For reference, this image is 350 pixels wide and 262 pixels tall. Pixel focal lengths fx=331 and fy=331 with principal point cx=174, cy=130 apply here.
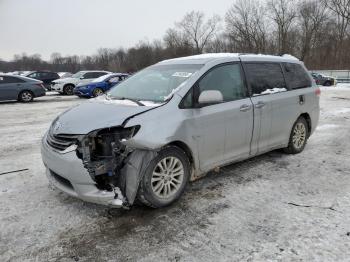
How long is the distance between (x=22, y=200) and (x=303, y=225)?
10.7 ft

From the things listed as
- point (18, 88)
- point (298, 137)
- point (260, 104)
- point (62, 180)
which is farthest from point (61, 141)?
point (18, 88)

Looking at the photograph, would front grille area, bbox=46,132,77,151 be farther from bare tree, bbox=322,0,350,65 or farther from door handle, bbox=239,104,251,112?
bare tree, bbox=322,0,350,65

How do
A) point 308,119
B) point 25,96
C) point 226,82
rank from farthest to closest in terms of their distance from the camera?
point 25,96 → point 308,119 → point 226,82

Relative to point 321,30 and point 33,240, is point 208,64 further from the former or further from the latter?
point 321,30

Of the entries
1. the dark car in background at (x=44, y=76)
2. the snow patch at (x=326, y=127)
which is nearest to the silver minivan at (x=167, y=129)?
the snow patch at (x=326, y=127)

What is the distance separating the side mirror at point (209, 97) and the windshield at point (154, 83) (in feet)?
1.02

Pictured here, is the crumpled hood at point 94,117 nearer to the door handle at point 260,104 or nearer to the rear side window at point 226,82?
the rear side window at point 226,82

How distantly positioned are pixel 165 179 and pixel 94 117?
3.45ft

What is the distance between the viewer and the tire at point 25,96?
16.4 m

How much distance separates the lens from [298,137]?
19.4 ft

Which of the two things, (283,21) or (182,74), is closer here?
(182,74)

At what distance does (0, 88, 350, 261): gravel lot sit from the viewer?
9.75 feet

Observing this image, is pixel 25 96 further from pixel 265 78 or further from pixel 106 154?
pixel 106 154

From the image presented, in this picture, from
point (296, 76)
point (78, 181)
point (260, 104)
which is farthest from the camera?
point (296, 76)
